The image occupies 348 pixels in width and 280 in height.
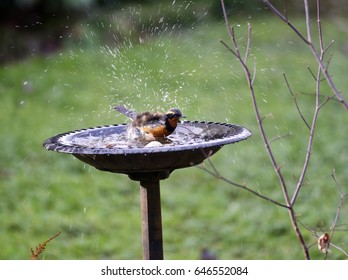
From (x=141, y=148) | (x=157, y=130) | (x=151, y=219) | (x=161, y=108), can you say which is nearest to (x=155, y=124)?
(x=157, y=130)

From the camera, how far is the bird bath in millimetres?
2645

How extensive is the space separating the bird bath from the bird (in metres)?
0.06

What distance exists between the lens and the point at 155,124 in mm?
3182

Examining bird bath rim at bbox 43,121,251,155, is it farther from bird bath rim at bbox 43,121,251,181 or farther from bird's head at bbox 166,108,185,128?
bird's head at bbox 166,108,185,128

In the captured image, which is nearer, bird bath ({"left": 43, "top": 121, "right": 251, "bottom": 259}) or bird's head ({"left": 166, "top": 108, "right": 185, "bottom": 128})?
bird bath ({"left": 43, "top": 121, "right": 251, "bottom": 259})

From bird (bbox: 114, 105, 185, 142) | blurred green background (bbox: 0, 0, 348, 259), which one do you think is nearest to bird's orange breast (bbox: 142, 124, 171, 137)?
bird (bbox: 114, 105, 185, 142)

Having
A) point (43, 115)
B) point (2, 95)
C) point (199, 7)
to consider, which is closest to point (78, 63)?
point (2, 95)

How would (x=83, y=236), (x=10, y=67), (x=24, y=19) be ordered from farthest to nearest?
1. (x=24, y=19)
2. (x=10, y=67)
3. (x=83, y=236)

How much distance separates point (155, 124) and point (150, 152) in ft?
2.00

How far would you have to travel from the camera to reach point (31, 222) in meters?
5.20

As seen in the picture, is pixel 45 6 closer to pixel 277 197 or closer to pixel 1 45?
pixel 1 45

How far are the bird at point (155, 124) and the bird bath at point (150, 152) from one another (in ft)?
0.20

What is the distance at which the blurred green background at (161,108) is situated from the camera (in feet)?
16.2

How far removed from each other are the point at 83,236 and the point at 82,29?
6560 mm
